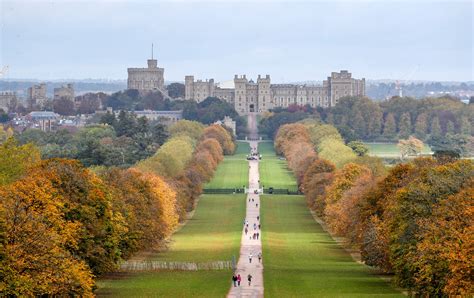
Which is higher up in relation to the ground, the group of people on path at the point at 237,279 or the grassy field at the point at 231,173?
the group of people on path at the point at 237,279

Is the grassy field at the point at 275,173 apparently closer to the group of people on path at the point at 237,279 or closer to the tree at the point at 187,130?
the tree at the point at 187,130

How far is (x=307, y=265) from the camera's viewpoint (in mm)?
68250

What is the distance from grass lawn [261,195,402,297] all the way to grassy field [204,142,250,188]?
26.1m

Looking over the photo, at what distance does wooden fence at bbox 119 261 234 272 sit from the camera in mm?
65562

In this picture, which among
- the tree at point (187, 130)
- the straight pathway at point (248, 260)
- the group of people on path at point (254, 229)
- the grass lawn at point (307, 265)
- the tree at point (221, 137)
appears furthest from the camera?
the tree at point (187, 130)

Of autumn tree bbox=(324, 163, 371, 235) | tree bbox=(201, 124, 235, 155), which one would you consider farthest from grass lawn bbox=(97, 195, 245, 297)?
tree bbox=(201, 124, 235, 155)

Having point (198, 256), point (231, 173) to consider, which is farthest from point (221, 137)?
point (198, 256)

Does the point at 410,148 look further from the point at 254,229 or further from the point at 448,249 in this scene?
the point at 448,249

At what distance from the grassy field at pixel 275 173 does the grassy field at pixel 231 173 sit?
1744 mm

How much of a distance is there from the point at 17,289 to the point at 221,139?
136 metres

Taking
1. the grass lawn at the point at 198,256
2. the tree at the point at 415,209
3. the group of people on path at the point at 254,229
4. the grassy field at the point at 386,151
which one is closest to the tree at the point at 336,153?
the grass lawn at the point at 198,256

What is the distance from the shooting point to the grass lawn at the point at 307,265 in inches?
2224

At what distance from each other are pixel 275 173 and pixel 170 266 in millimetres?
79455

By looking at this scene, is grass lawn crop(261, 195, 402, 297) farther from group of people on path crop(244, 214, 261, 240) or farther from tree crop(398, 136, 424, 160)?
tree crop(398, 136, 424, 160)
